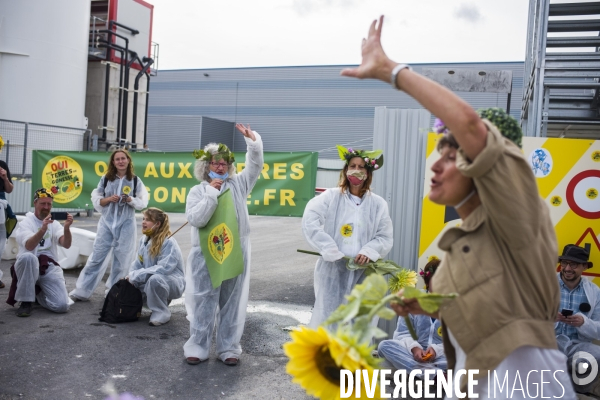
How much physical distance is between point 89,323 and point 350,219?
10.7ft

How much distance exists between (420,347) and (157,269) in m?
3.07

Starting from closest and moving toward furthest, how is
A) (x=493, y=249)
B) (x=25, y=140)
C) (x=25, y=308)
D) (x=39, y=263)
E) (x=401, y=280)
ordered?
(x=493, y=249), (x=401, y=280), (x=25, y=308), (x=39, y=263), (x=25, y=140)

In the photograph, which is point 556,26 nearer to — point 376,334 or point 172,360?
point 172,360

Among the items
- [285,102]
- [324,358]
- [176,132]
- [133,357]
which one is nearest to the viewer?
[324,358]

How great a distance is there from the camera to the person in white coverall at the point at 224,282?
547 cm

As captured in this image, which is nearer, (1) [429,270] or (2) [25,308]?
(1) [429,270]

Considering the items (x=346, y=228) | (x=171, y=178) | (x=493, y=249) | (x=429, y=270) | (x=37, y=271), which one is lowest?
(x=37, y=271)

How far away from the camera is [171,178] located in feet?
32.3

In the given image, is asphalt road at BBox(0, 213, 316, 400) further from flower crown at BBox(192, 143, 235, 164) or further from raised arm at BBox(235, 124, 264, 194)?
flower crown at BBox(192, 143, 235, 164)

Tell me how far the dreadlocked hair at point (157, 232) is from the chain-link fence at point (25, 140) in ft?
31.0

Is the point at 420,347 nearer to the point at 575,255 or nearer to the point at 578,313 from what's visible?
the point at 578,313

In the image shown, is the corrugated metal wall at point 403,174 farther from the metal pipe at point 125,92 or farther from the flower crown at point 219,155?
the metal pipe at point 125,92

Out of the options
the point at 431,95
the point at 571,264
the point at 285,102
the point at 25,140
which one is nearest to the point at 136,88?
the point at 25,140

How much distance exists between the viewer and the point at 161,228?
22.9 ft
